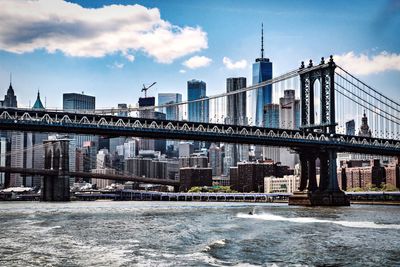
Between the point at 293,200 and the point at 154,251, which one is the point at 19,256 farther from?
the point at 293,200

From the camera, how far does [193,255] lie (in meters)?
35.2

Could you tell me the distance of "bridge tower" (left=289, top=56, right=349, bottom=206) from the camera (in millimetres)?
110375

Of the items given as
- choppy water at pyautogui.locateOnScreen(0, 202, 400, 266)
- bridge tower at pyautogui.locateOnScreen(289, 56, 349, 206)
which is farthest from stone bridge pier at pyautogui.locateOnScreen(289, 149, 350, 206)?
choppy water at pyautogui.locateOnScreen(0, 202, 400, 266)

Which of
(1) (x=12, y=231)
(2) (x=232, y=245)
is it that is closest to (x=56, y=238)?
(1) (x=12, y=231)

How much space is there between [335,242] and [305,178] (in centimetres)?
7304

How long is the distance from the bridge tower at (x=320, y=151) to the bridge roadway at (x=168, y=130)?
6.41 ft

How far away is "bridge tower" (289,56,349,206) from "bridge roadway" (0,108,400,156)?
1954 mm

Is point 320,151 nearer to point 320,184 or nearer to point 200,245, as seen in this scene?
point 320,184

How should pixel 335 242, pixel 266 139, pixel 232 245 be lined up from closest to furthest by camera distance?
pixel 232 245
pixel 335 242
pixel 266 139

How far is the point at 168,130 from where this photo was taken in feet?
328

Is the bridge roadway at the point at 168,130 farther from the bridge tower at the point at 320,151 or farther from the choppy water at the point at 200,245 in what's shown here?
the choppy water at the point at 200,245

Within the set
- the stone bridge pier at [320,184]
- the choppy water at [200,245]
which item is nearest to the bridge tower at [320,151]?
the stone bridge pier at [320,184]

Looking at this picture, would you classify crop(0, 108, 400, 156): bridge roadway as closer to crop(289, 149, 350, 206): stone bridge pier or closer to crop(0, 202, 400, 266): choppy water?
crop(289, 149, 350, 206): stone bridge pier

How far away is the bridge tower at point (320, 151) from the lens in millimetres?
110375
